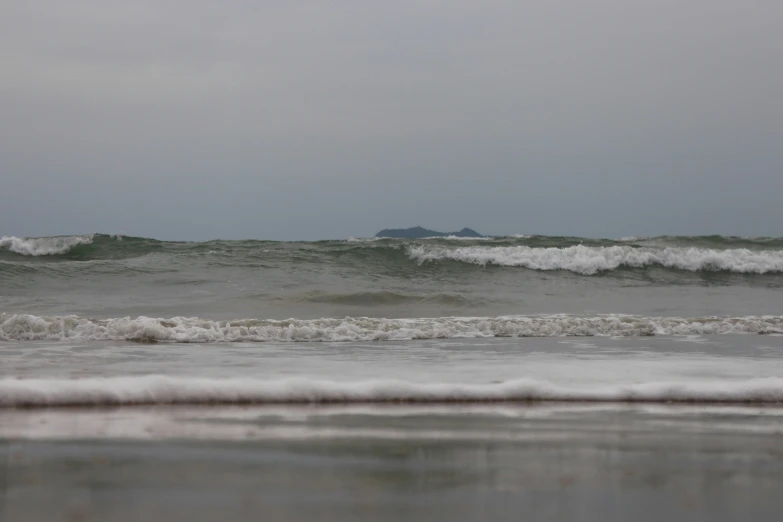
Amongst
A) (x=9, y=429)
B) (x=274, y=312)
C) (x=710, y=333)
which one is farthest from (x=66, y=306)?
(x=710, y=333)

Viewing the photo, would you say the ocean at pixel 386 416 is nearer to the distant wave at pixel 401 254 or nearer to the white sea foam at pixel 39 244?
the distant wave at pixel 401 254

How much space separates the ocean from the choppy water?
0.09 ft

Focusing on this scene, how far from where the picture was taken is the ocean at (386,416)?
2217mm

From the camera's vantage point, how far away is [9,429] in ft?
10.1

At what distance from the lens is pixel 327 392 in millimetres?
3824

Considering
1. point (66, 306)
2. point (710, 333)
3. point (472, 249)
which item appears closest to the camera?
point (710, 333)

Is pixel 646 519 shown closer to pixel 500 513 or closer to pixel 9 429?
pixel 500 513

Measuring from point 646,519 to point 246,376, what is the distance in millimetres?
2749

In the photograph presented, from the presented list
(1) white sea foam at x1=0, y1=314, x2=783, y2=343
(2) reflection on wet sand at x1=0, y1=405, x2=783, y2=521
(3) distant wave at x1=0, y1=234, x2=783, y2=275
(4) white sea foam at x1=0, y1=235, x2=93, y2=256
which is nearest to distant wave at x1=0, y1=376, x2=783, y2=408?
(2) reflection on wet sand at x1=0, y1=405, x2=783, y2=521

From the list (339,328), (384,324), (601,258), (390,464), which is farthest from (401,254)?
(390,464)

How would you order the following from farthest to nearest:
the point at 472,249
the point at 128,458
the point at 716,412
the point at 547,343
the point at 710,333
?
the point at 472,249 < the point at 710,333 < the point at 547,343 < the point at 716,412 < the point at 128,458

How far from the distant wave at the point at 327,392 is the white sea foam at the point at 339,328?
2.77 m

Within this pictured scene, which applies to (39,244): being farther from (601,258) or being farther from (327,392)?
(327,392)

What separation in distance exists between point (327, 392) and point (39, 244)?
47.2 ft
